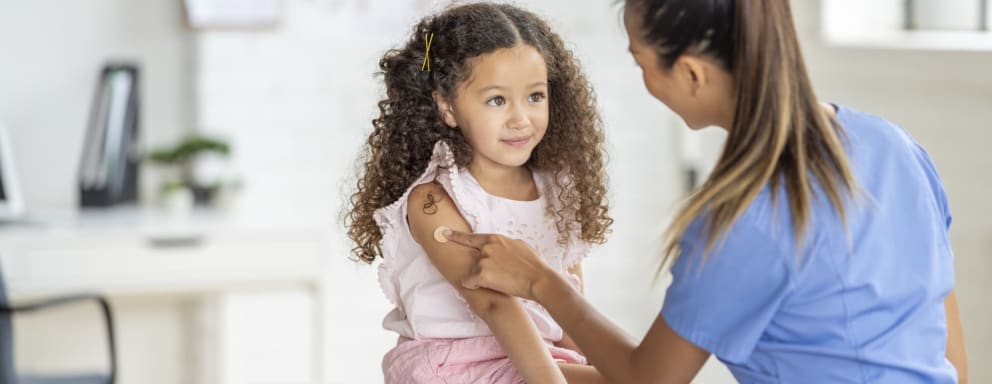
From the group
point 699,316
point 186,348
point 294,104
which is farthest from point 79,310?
point 699,316

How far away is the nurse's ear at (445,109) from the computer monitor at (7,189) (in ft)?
7.37

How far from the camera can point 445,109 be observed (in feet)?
5.32

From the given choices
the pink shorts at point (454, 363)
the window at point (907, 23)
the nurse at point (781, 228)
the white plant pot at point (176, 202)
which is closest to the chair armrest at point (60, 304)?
the white plant pot at point (176, 202)

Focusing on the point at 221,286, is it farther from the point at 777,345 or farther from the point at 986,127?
the point at 777,345

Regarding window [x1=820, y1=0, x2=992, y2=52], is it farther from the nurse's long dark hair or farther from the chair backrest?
the chair backrest

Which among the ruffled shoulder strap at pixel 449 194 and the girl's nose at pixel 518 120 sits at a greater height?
the girl's nose at pixel 518 120

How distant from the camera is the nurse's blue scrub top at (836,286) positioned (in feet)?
4.20

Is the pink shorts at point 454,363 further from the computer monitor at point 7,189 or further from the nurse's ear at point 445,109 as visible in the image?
the computer monitor at point 7,189

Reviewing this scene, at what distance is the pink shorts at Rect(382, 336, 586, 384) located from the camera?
1576 millimetres

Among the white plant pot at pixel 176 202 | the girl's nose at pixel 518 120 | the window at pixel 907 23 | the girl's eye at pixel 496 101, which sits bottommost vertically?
the white plant pot at pixel 176 202

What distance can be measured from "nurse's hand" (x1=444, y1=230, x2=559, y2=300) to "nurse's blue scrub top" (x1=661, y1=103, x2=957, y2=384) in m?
0.20

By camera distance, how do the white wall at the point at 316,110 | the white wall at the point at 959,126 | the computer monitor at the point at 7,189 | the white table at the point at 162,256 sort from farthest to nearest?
the white wall at the point at 316,110 < the computer monitor at the point at 7,189 < the white table at the point at 162,256 < the white wall at the point at 959,126

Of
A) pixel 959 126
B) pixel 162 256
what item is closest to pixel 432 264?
pixel 959 126

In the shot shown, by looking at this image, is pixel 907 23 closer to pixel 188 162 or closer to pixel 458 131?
pixel 458 131
